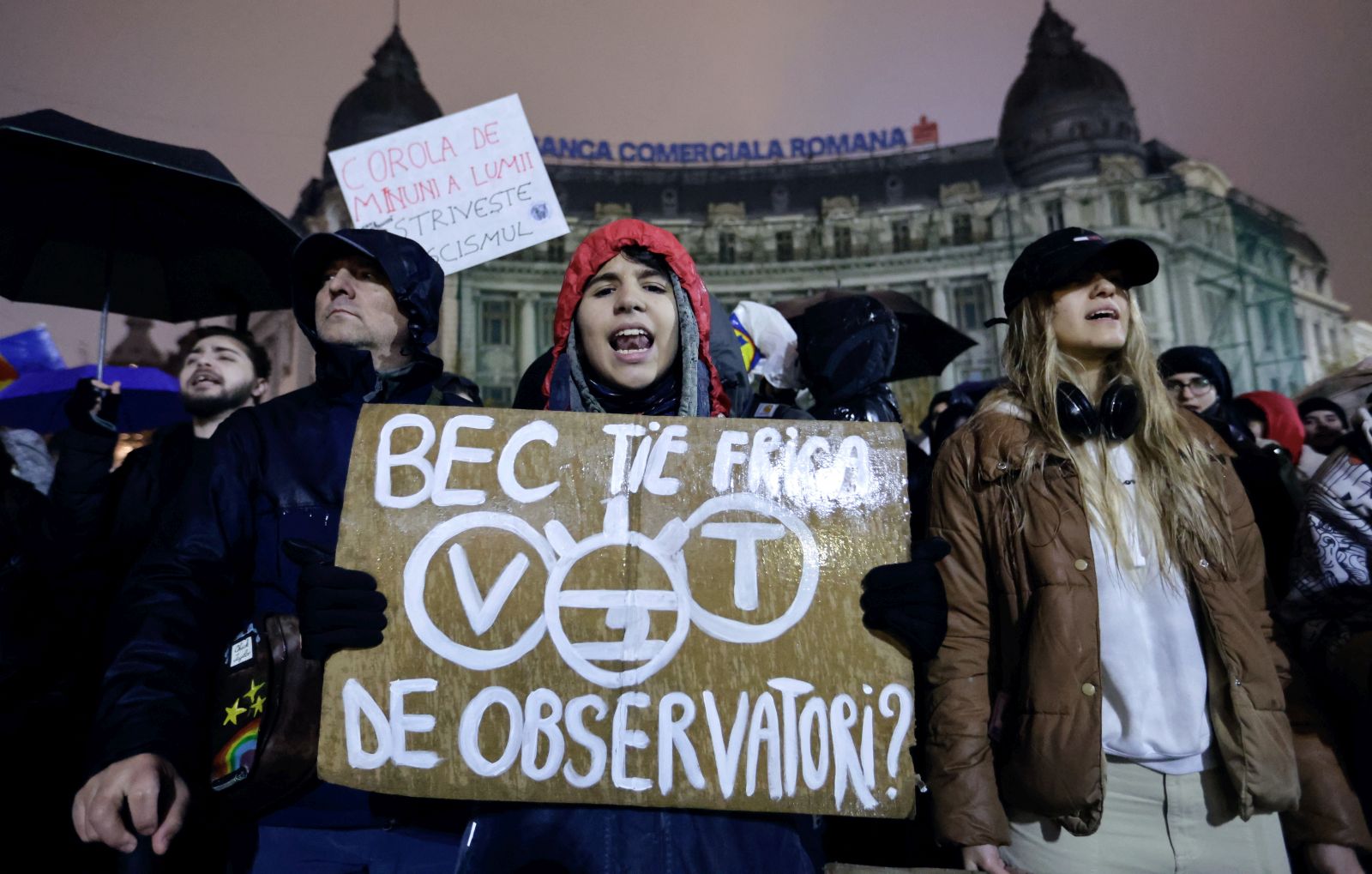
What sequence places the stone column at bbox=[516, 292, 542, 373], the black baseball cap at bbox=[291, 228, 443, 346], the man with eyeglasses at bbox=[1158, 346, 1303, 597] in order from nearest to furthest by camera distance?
the black baseball cap at bbox=[291, 228, 443, 346] < the man with eyeglasses at bbox=[1158, 346, 1303, 597] < the stone column at bbox=[516, 292, 542, 373]

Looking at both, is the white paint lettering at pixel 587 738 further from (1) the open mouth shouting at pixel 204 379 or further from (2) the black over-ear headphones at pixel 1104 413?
(1) the open mouth shouting at pixel 204 379

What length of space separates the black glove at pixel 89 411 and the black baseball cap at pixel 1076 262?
308 cm

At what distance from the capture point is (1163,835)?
1844 millimetres

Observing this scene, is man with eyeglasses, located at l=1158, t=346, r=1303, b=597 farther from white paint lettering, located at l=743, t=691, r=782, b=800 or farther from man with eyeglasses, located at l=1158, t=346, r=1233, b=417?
white paint lettering, located at l=743, t=691, r=782, b=800

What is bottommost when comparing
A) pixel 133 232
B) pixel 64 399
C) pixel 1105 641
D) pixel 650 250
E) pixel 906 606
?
pixel 1105 641

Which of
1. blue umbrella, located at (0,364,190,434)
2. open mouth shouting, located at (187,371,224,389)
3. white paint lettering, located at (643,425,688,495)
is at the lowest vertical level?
white paint lettering, located at (643,425,688,495)

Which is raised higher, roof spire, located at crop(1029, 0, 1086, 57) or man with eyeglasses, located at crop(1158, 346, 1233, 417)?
roof spire, located at crop(1029, 0, 1086, 57)

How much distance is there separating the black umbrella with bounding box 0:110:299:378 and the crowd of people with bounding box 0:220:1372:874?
5.36 feet

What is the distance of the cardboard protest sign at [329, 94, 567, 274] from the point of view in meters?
4.11

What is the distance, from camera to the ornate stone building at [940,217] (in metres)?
38.7

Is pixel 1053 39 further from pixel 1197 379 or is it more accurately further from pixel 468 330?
pixel 1197 379

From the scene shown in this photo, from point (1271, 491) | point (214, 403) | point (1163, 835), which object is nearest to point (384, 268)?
point (214, 403)

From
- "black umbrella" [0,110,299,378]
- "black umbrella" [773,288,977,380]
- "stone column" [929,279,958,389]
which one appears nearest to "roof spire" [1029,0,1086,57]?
"stone column" [929,279,958,389]

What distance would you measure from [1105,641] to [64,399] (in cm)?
666
